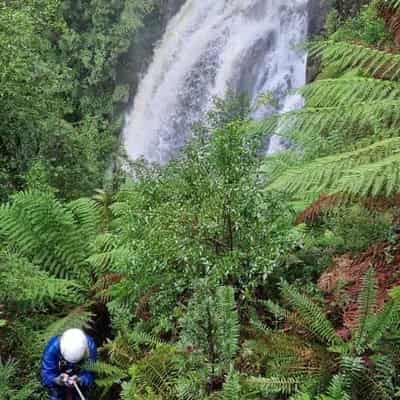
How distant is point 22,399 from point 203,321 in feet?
5.32

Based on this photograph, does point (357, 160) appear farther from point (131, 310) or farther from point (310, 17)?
point (310, 17)

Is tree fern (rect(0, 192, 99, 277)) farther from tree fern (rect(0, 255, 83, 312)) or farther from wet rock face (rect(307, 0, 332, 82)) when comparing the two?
wet rock face (rect(307, 0, 332, 82))

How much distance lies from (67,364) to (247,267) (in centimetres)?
146

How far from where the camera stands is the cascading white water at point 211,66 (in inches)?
512

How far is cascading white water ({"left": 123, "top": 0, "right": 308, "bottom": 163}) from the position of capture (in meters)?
13.0

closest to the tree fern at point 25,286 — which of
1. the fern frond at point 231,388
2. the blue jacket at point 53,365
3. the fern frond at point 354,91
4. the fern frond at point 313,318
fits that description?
the blue jacket at point 53,365

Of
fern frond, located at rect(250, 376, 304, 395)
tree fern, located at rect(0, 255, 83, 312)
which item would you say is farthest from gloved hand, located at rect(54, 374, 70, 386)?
fern frond, located at rect(250, 376, 304, 395)

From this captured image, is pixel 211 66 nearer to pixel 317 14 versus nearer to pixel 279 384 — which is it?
pixel 317 14

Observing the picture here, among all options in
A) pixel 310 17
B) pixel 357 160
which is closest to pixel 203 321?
Answer: pixel 357 160

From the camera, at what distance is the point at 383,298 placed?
3.21 m

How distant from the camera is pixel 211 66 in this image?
581 inches

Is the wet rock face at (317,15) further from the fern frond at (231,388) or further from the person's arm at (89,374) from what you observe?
the fern frond at (231,388)

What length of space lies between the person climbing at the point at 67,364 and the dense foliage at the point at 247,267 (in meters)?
0.11

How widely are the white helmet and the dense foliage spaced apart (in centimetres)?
15
